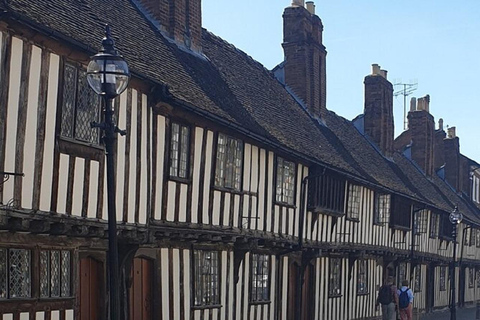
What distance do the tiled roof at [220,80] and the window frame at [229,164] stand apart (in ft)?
1.38

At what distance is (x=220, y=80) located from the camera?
60.6 ft

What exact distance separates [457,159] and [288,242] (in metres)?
27.9

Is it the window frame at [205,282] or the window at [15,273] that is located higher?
the window at [15,273]

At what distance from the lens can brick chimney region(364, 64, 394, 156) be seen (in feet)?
107

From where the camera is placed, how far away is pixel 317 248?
835 inches

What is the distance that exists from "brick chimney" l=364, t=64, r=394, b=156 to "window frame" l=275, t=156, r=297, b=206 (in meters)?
13.2

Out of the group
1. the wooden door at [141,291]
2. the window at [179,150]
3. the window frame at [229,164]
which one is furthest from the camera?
the window frame at [229,164]

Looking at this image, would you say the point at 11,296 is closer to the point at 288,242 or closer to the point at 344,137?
the point at 288,242

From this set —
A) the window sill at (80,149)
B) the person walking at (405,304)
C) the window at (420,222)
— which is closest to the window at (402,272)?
the window at (420,222)

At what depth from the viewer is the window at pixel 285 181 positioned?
62.0 feet

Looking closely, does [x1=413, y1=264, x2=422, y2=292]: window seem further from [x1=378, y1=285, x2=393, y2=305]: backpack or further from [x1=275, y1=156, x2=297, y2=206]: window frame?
[x1=275, y1=156, x2=297, y2=206]: window frame

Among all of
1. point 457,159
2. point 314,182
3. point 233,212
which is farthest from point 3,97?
point 457,159

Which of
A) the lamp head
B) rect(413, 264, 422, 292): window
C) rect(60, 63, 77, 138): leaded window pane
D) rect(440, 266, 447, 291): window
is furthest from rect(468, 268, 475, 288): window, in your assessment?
the lamp head

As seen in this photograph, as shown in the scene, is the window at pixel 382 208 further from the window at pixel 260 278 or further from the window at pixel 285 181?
the window at pixel 260 278
